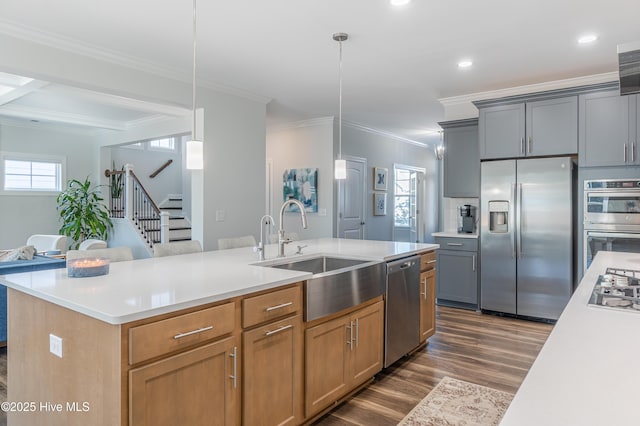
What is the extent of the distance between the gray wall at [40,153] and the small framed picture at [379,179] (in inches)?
209

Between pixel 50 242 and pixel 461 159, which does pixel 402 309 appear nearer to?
pixel 461 159

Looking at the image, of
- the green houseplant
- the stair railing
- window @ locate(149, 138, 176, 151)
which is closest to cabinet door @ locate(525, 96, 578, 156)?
the stair railing

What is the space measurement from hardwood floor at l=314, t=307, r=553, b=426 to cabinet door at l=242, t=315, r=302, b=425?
380mm

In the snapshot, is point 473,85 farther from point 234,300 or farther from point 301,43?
point 234,300

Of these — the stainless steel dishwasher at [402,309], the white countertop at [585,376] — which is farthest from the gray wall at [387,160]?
the white countertop at [585,376]

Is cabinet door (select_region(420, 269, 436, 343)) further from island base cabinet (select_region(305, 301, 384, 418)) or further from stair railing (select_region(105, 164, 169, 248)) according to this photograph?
stair railing (select_region(105, 164, 169, 248))

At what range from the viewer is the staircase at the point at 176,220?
7361mm

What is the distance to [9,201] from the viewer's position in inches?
270

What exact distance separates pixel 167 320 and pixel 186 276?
613 mm

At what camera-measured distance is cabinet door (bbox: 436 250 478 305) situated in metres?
4.90

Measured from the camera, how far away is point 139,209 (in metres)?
7.05

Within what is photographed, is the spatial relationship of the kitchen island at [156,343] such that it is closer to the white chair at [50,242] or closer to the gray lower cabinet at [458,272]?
the gray lower cabinet at [458,272]

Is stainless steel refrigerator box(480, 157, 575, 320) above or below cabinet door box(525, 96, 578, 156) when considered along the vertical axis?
below

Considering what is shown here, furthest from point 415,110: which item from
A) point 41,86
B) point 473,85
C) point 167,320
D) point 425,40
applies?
point 167,320
